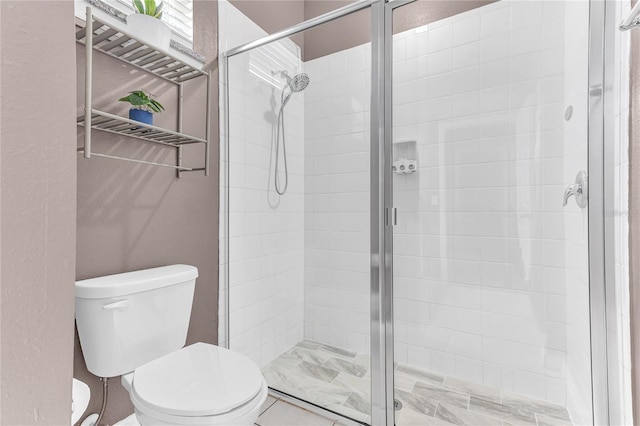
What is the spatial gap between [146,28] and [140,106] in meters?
0.27

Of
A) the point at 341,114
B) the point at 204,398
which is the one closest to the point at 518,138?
the point at 341,114

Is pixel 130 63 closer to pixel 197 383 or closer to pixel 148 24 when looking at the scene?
pixel 148 24

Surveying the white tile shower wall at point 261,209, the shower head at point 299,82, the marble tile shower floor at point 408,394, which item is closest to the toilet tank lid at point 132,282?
the white tile shower wall at point 261,209

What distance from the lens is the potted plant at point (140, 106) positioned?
1.18 m

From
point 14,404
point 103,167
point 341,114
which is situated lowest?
point 14,404

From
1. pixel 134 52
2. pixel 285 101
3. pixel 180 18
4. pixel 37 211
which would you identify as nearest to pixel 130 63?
pixel 134 52

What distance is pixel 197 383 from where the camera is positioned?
1.00 m

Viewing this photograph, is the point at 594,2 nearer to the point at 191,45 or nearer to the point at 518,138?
the point at 518,138

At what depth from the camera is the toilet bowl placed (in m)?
0.87

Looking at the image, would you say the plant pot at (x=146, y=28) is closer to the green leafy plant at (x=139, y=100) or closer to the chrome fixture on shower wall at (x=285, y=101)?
the green leafy plant at (x=139, y=100)

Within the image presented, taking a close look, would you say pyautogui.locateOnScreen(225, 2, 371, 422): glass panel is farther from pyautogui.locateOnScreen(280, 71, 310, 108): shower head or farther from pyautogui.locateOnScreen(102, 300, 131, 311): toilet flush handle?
pyautogui.locateOnScreen(102, 300, 131, 311): toilet flush handle

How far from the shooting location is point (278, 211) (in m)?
1.64

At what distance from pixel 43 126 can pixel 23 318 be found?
0.49 feet

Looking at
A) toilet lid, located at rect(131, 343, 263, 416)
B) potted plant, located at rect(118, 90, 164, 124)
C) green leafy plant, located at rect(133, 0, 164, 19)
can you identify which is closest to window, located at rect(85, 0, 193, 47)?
green leafy plant, located at rect(133, 0, 164, 19)
